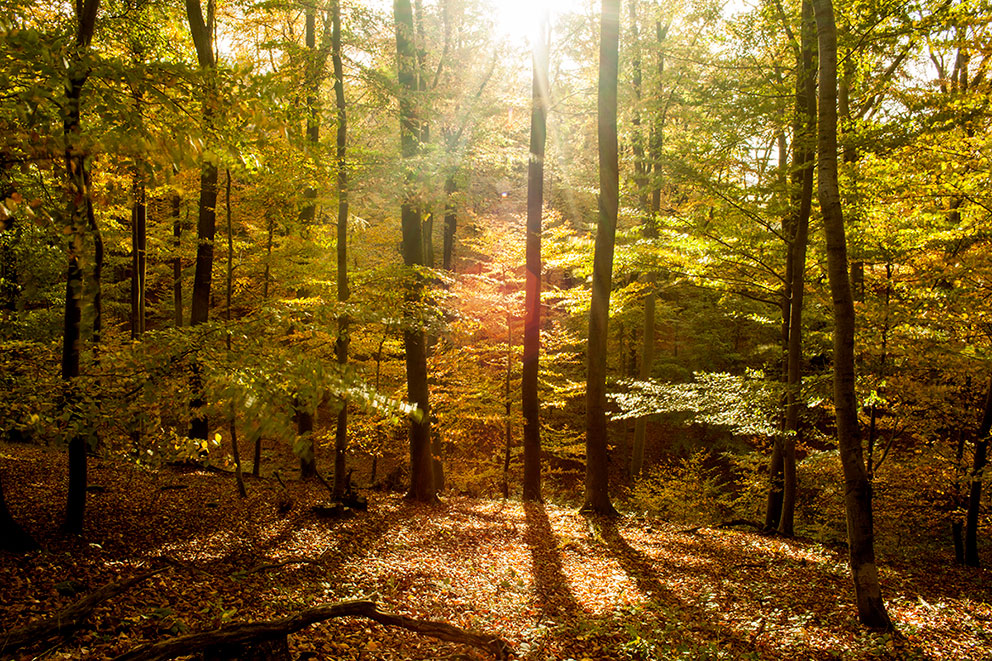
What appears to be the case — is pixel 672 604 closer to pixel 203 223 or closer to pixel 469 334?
pixel 469 334

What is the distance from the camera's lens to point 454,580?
666 centimetres

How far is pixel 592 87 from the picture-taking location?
50.0 ft

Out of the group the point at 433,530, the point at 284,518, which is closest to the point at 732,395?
the point at 433,530

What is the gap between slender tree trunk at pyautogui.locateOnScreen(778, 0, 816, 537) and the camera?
27.7 ft

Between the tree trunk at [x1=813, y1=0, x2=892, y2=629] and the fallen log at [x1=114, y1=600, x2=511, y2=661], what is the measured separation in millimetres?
3616

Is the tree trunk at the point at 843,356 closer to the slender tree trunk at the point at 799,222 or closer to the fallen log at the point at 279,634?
the slender tree trunk at the point at 799,222

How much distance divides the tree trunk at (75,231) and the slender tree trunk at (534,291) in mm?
8066

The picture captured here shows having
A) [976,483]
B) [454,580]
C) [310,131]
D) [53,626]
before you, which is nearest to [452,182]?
[310,131]

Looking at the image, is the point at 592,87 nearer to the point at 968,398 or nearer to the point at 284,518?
the point at 968,398

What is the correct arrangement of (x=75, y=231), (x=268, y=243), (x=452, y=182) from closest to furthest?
(x=75, y=231)
(x=268, y=243)
(x=452, y=182)

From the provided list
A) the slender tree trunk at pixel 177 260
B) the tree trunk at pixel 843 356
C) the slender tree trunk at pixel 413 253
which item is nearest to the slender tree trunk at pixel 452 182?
the slender tree trunk at pixel 413 253

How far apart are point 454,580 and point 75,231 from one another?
577cm

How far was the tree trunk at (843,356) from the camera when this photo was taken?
5238 millimetres

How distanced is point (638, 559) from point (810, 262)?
19.7 ft
